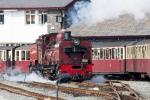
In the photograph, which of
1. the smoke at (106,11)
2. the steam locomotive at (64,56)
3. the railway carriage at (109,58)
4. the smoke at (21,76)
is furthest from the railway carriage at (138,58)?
the smoke at (106,11)

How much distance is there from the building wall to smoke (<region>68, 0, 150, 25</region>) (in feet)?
6.48

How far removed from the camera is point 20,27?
57.8m

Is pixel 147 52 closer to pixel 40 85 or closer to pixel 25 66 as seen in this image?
pixel 40 85

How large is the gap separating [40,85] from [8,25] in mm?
30149

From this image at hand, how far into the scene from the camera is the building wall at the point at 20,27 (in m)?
57.2

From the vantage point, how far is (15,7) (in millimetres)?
57719

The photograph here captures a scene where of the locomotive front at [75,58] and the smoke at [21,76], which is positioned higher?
the locomotive front at [75,58]

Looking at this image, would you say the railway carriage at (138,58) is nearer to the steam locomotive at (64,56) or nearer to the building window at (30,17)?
the steam locomotive at (64,56)

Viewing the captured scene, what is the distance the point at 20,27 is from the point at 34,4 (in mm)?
2677

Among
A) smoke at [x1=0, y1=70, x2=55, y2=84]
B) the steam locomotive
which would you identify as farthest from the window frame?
the steam locomotive

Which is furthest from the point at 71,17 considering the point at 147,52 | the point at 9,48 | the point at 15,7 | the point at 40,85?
the point at 40,85

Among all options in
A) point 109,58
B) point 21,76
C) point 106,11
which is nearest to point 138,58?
point 109,58

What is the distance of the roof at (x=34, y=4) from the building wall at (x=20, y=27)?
0.55 meters

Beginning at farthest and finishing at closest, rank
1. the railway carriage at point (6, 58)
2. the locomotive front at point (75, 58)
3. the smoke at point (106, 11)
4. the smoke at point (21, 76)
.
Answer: the smoke at point (106, 11) < the railway carriage at point (6, 58) < the smoke at point (21, 76) < the locomotive front at point (75, 58)
